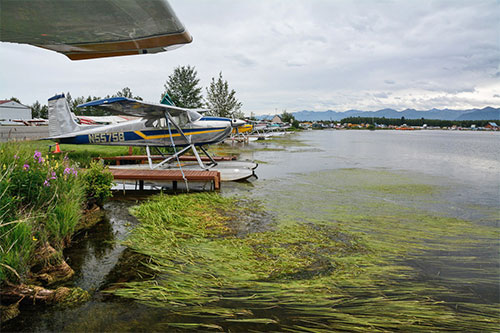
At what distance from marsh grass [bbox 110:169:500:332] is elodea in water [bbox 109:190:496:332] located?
1cm

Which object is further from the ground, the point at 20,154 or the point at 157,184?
the point at 20,154

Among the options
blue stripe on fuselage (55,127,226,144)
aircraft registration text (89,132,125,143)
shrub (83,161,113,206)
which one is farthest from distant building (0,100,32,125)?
shrub (83,161,113,206)

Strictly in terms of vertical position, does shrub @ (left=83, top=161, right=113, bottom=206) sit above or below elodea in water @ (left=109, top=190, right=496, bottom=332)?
above

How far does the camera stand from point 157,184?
8812 mm

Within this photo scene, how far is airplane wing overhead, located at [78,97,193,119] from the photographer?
703 cm

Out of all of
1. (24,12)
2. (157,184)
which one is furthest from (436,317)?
(157,184)

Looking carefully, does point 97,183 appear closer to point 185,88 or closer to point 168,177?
point 168,177

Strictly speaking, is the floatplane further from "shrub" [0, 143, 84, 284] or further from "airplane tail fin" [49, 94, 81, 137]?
"shrub" [0, 143, 84, 284]

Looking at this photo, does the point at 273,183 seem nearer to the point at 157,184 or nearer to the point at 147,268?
the point at 157,184

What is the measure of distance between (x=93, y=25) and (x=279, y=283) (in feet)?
9.67

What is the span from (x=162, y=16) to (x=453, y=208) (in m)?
7.76

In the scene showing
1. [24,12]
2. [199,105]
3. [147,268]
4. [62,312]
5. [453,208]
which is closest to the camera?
[24,12]

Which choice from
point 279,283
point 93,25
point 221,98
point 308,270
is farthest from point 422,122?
point 93,25

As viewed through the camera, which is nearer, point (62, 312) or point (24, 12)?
point (24, 12)
